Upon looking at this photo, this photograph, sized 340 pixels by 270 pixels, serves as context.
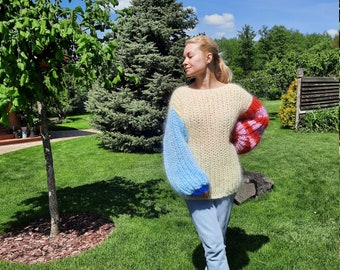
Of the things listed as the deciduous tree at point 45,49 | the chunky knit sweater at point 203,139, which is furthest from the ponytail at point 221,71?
the deciduous tree at point 45,49

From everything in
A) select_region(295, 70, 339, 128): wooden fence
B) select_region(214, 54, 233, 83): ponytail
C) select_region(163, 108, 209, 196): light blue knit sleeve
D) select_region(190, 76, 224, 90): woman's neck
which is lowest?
select_region(295, 70, 339, 128): wooden fence

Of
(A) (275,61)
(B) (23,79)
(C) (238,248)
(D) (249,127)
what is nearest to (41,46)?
(B) (23,79)

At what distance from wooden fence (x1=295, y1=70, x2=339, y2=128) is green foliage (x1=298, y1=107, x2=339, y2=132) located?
0.34 meters

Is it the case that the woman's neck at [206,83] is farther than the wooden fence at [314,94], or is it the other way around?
the wooden fence at [314,94]

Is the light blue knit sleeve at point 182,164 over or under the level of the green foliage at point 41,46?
under

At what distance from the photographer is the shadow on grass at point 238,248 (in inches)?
153

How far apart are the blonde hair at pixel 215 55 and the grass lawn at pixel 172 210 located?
2160 millimetres

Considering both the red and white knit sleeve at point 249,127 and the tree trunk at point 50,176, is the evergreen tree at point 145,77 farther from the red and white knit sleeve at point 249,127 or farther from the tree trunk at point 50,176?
the red and white knit sleeve at point 249,127

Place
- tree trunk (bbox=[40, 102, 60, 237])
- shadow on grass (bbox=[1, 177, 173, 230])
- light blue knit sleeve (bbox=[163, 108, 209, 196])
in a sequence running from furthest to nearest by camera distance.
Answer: shadow on grass (bbox=[1, 177, 173, 230]) → tree trunk (bbox=[40, 102, 60, 237]) → light blue knit sleeve (bbox=[163, 108, 209, 196])

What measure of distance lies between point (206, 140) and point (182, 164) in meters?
0.28

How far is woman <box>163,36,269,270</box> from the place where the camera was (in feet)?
8.79

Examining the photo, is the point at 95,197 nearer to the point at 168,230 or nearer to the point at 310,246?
→ the point at 168,230

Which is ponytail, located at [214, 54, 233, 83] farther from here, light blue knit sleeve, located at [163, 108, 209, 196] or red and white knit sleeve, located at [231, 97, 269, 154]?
light blue knit sleeve, located at [163, 108, 209, 196]

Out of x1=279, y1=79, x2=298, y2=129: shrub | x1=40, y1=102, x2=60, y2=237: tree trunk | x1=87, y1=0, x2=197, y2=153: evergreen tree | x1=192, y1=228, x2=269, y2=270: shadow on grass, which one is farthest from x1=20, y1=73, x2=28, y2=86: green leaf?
x1=279, y1=79, x2=298, y2=129: shrub
